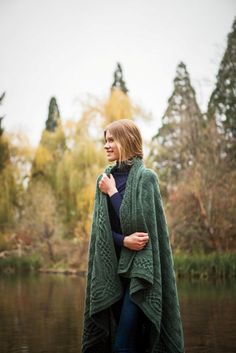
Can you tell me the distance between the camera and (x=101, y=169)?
20.5 m

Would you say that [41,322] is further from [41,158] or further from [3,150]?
[41,158]

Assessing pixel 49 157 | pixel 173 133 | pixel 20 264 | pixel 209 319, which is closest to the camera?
pixel 209 319

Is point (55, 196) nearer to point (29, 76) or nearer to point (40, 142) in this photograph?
point (40, 142)

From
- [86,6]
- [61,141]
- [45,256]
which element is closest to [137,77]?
[86,6]

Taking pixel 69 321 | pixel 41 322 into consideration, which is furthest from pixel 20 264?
pixel 69 321

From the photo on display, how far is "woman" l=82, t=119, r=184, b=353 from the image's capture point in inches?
113

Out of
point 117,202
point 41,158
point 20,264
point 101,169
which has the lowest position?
point 117,202

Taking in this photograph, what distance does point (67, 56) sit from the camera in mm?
35938

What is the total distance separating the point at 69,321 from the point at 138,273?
4.48 m

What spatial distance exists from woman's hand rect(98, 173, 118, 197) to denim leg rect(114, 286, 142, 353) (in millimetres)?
481

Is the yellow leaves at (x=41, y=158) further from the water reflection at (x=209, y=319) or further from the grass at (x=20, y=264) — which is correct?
the water reflection at (x=209, y=319)

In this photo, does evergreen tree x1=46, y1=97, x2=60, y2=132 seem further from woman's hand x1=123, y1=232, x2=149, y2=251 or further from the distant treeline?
woman's hand x1=123, y1=232, x2=149, y2=251

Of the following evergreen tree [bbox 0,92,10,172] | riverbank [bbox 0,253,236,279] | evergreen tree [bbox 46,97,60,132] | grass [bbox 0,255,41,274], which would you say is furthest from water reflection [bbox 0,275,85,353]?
evergreen tree [bbox 46,97,60,132]

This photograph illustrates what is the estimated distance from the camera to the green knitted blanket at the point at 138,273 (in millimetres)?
2877
